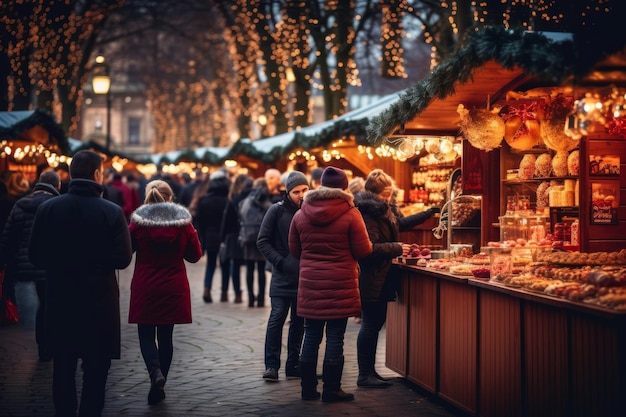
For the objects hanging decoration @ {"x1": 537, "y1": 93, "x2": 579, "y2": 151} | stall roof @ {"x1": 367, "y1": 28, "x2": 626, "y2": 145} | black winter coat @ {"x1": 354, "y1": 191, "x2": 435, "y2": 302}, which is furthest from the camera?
black winter coat @ {"x1": 354, "y1": 191, "x2": 435, "y2": 302}

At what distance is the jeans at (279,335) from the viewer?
10594 millimetres

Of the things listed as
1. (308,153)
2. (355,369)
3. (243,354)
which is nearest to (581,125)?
(355,369)

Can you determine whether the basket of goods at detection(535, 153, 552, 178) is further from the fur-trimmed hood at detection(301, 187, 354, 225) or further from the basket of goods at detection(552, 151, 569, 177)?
the fur-trimmed hood at detection(301, 187, 354, 225)

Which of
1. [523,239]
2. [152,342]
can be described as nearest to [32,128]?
[152,342]

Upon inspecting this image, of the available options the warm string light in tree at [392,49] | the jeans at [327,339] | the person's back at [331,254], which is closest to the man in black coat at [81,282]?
the person's back at [331,254]

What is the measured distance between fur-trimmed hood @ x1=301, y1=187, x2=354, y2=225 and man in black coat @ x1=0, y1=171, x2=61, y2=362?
10.3 ft

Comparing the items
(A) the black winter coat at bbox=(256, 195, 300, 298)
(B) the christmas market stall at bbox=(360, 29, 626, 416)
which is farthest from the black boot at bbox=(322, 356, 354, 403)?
(A) the black winter coat at bbox=(256, 195, 300, 298)

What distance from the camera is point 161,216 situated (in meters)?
9.38

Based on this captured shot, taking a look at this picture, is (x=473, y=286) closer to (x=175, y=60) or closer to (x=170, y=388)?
(x=170, y=388)

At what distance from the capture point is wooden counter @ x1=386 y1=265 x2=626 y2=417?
266 inches

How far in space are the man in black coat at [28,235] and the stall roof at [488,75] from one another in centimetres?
363

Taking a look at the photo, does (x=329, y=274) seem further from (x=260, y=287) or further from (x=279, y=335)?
(x=260, y=287)

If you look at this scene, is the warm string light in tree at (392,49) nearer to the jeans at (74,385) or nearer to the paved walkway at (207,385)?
the paved walkway at (207,385)

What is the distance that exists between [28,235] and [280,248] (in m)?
A: 2.96
